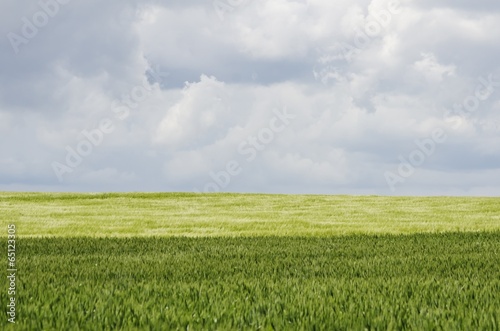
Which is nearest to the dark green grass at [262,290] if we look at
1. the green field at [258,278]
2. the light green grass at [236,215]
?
the green field at [258,278]

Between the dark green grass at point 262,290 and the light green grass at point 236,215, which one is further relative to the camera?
the light green grass at point 236,215

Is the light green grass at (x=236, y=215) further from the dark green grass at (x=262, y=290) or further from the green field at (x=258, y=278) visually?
the dark green grass at (x=262, y=290)

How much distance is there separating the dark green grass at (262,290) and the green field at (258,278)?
3 cm

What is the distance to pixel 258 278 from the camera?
10117mm

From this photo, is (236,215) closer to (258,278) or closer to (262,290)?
(258,278)

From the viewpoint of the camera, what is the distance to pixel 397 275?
35.3 feet

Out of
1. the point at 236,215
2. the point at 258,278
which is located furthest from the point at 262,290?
the point at 236,215

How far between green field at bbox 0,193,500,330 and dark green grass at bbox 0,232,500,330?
0.03 metres

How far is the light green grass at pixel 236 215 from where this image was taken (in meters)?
24.6

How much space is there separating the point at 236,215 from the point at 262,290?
23.3 metres

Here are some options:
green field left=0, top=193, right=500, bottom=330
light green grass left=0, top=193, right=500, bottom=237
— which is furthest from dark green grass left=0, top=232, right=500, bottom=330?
light green grass left=0, top=193, right=500, bottom=237

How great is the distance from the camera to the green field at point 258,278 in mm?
6582

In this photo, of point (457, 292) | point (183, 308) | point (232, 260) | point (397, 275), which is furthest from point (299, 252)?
point (183, 308)

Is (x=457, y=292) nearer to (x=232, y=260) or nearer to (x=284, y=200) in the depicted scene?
(x=232, y=260)
